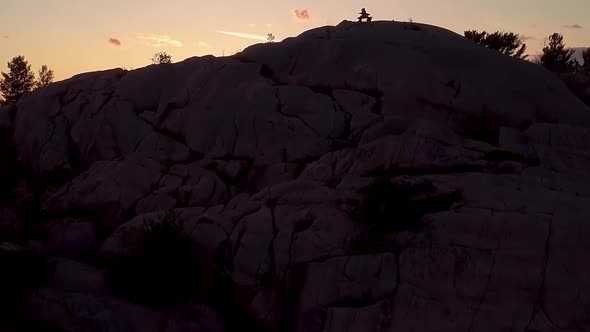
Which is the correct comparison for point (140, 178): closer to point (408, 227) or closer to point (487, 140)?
point (408, 227)

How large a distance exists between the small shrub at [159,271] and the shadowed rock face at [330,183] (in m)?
0.22

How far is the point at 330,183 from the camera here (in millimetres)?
10367

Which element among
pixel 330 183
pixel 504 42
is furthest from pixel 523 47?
pixel 330 183

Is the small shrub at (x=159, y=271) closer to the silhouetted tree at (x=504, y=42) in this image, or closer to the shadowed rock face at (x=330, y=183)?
the shadowed rock face at (x=330, y=183)

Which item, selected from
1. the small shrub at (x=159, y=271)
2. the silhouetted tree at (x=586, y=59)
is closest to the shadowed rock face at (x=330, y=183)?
the small shrub at (x=159, y=271)

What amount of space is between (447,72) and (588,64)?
40.1ft

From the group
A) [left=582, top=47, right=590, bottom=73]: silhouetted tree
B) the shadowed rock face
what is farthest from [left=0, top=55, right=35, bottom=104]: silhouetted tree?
[left=582, top=47, right=590, bottom=73]: silhouetted tree

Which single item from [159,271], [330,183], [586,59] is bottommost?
[159,271]

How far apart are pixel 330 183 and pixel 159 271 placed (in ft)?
11.0

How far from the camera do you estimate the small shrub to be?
9.06m

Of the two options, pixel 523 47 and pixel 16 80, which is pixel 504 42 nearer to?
pixel 523 47

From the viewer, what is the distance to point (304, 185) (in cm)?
1025

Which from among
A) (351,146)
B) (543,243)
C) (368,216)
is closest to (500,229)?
(543,243)

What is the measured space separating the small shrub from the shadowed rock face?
0.22 meters
